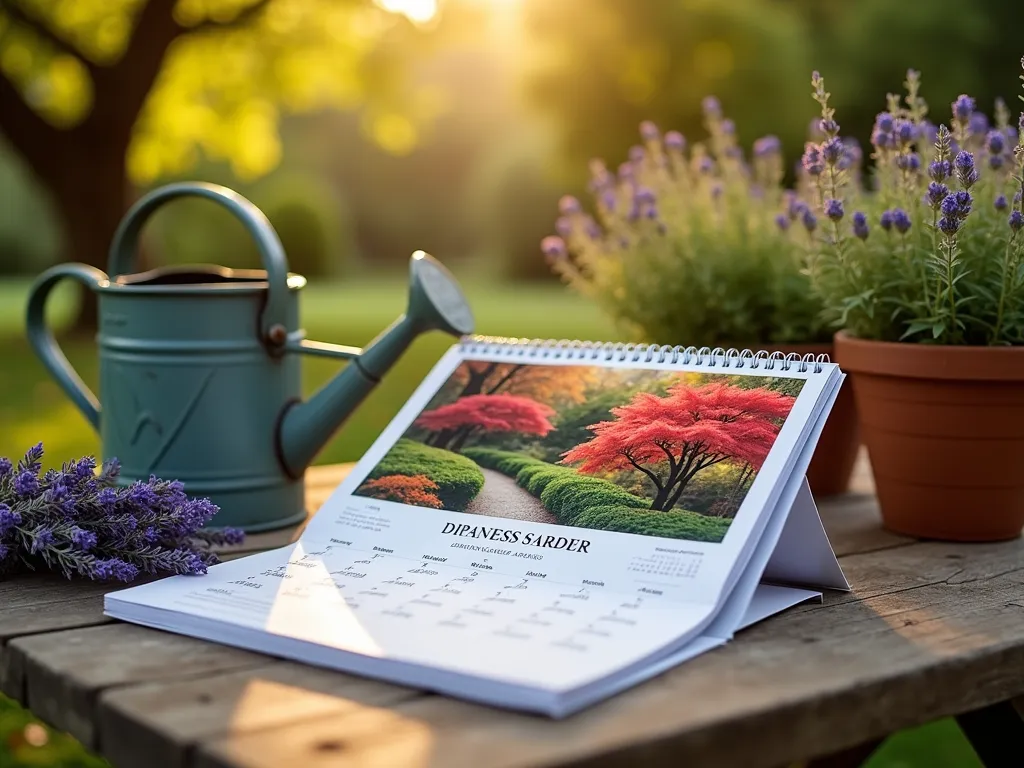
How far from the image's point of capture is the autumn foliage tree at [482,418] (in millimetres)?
1159

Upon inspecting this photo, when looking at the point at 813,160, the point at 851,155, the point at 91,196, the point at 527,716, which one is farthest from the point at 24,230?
the point at 527,716

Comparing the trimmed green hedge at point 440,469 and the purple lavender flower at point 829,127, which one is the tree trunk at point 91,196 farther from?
the purple lavender flower at point 829,127

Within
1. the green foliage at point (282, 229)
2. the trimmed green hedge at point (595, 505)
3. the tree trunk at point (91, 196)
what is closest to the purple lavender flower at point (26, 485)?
the trimmed green hedge at point (595, 505)

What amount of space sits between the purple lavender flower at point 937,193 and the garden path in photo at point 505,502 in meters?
0.49

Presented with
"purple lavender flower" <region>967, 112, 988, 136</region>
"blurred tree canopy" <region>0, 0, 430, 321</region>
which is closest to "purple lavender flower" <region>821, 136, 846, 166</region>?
"purple lavender flower" <region>967, 112, 988, 136</region>

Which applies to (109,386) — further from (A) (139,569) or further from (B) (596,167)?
(B) (596,167)

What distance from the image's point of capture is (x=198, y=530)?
112 centimetres

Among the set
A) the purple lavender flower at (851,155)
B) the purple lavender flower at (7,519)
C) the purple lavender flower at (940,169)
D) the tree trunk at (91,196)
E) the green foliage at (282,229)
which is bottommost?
the green foliage at (282,229)

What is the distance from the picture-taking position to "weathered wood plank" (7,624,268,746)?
2.52ft

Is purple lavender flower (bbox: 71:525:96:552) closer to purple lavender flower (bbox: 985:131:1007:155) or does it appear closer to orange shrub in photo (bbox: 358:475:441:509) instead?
orange shrub in photo (bbox: 358:475:441:509)

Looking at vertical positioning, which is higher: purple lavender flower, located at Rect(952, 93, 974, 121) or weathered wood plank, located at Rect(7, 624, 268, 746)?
purple lavender flower, located at Rect(952, 93, 974, 121)

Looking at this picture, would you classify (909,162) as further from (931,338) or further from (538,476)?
(538,476)

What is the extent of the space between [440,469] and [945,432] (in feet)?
1.85

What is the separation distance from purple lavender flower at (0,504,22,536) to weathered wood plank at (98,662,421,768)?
316mm
